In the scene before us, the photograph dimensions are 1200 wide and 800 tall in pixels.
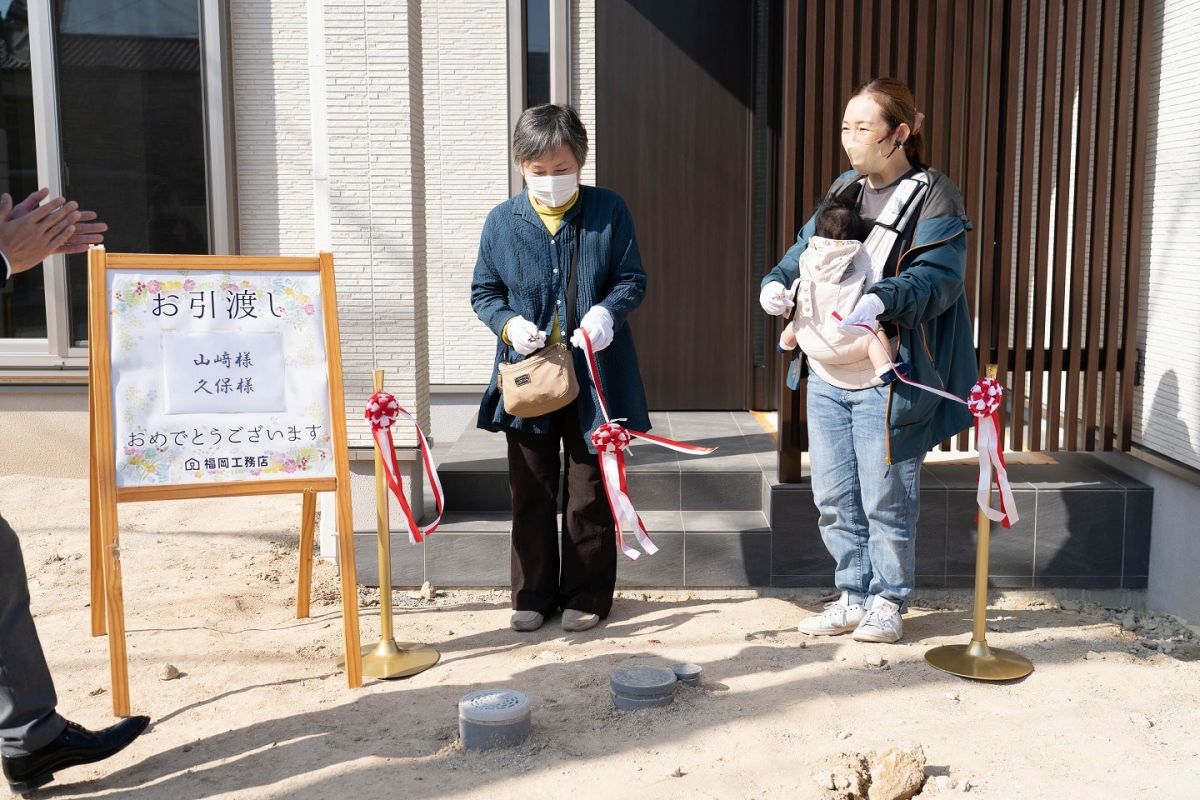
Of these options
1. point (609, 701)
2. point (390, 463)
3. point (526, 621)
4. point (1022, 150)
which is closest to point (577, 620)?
point (526, 621)

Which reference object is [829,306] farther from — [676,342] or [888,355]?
[676,342]

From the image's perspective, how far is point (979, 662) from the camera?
3.54 m

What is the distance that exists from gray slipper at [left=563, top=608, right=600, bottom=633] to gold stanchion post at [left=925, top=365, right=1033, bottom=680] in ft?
3.94

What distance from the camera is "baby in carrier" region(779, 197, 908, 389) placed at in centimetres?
348

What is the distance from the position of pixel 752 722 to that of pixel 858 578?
2.98 ft

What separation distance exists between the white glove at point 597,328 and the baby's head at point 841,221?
2.53 ft

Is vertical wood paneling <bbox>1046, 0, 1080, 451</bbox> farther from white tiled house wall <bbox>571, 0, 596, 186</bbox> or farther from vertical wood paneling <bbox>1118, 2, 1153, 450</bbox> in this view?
white tiled house wall <bbox>571, 0, 596, 186</bbox>

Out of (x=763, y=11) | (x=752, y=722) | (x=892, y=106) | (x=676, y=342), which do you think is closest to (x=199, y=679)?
(x=752, y=722)

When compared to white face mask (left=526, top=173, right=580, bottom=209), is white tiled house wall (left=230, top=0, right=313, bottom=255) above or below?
above

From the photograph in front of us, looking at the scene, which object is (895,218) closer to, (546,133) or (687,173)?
(546,133)

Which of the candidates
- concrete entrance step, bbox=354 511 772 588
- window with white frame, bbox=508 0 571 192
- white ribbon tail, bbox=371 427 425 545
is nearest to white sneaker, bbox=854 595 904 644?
concrete entrance step, bbox=354 511 772 588

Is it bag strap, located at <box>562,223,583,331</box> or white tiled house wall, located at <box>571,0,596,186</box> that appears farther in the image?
white tiled house wall, located at <box>571,0,596,186</box>

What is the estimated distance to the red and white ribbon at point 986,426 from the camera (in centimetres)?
343

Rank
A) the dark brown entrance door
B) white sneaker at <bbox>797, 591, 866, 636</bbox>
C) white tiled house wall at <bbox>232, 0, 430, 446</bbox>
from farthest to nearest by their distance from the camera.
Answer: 1. the dark brown entrance door
2. white tiled house wall at <bbox>232, 0, 430, 446</bbox>
3. white sneaker at <bbox>797, 591, 866, 636</bbox>
